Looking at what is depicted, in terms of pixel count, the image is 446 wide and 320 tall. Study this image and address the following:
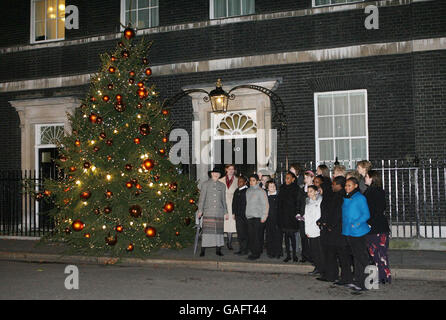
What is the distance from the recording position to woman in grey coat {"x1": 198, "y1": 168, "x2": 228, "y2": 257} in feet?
32.9

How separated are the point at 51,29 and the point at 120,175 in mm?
7698

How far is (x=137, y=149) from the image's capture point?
10.4 metres

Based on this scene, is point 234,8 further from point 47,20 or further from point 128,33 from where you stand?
point 47,20

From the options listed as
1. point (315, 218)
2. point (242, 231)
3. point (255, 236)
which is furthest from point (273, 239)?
point (315, 218)

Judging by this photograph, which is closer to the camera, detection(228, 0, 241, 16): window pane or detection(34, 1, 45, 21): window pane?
detection(228, 0, 241, 16): window pane

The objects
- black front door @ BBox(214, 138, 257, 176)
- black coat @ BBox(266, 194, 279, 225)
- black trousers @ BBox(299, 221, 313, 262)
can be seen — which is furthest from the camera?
black front door @ BBox(214, 138, 257, 176)

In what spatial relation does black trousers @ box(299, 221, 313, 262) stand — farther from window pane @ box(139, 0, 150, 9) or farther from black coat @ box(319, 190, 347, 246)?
window pane @ box(139, 0, 150, 9)

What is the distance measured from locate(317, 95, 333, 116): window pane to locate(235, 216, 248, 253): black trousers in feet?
12.7

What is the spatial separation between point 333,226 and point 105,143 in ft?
17.1

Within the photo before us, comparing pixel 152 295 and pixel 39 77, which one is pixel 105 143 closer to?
pixel 152 295

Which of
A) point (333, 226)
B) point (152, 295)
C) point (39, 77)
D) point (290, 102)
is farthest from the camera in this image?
point (39, 77)

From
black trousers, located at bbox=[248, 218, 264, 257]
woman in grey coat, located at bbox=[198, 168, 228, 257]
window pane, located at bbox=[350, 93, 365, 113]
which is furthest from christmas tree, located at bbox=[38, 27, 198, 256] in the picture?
window pane, located at bbox=[350, 93, 365, 113]

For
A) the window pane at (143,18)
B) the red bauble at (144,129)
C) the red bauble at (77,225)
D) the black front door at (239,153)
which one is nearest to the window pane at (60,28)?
the window pane at (143,18)

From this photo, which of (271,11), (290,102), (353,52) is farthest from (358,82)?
(271,11)
